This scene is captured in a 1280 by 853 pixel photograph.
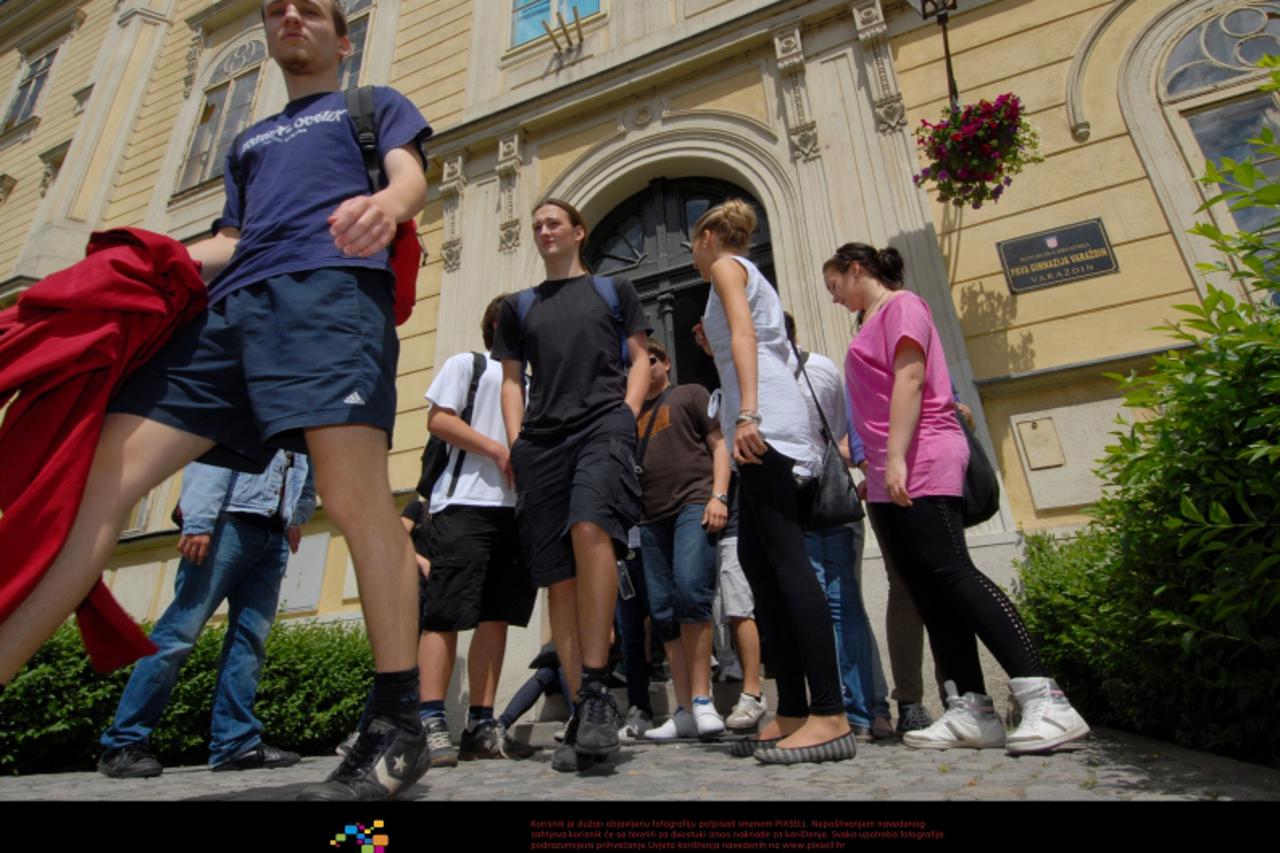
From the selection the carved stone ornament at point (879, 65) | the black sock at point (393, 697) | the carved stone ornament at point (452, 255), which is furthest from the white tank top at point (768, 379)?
the carved stone ornament at point (452, 255)

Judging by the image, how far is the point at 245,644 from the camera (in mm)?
3588

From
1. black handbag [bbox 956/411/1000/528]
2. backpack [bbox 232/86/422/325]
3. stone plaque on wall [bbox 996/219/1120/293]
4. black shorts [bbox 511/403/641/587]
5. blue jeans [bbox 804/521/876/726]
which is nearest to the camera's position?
backpack [bbox 232/86/422/325]

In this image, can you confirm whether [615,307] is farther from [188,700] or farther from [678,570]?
[188,700]

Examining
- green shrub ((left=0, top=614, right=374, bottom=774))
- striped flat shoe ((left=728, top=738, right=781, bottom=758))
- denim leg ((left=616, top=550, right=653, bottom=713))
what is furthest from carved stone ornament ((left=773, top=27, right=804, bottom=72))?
green shrub ((left=0, top=614, right=374, bottom=774))

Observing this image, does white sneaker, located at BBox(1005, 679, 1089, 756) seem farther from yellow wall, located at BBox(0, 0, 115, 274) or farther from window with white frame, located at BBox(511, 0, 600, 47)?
yellow wall, located at BBox(0, 0, 115, 274)

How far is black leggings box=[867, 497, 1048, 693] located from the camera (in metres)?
2.28

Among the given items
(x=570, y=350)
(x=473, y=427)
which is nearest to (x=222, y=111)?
(x=473, y=427)

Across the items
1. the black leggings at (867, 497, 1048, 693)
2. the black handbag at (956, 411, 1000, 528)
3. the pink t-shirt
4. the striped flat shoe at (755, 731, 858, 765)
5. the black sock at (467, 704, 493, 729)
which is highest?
the pink t-shirt

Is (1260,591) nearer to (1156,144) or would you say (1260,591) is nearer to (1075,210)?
(1075,210)

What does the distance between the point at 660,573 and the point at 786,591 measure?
1.46 m

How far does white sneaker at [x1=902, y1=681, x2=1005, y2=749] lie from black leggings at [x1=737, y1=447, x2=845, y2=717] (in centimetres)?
51
